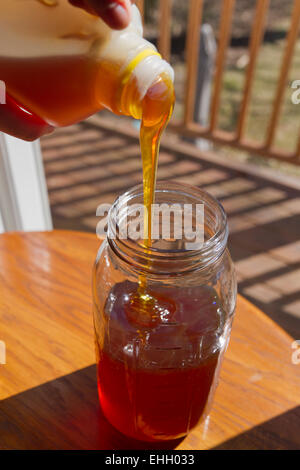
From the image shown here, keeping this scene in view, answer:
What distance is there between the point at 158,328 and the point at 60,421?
20 centimetres

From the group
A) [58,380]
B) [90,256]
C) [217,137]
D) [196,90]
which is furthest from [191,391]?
[196,90]

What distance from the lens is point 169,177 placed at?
80.2 inches

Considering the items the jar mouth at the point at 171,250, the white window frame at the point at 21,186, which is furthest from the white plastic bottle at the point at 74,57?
the white window frame at the point at 21,186

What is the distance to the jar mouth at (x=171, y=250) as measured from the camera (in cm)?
54

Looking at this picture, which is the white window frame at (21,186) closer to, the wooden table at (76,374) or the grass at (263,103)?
the wooden table at (76,374)

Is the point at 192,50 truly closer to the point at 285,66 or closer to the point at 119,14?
the point at 285,66

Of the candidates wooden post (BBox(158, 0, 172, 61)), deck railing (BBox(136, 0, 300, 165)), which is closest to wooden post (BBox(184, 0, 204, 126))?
deck railing (BBox(136, 0, 300, 165))

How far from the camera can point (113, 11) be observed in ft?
1.47

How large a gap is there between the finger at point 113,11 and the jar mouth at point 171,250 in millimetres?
222

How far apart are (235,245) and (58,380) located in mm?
1141

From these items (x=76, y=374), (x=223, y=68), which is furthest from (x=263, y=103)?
(x=76, y=374)

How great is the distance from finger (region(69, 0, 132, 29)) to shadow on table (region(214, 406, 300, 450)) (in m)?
0.54

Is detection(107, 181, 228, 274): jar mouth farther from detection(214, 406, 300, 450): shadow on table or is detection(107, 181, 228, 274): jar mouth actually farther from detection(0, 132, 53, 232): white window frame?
detection(0, 132, 53, 232): white window frame

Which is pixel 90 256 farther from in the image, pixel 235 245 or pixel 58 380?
pixel 235 245
